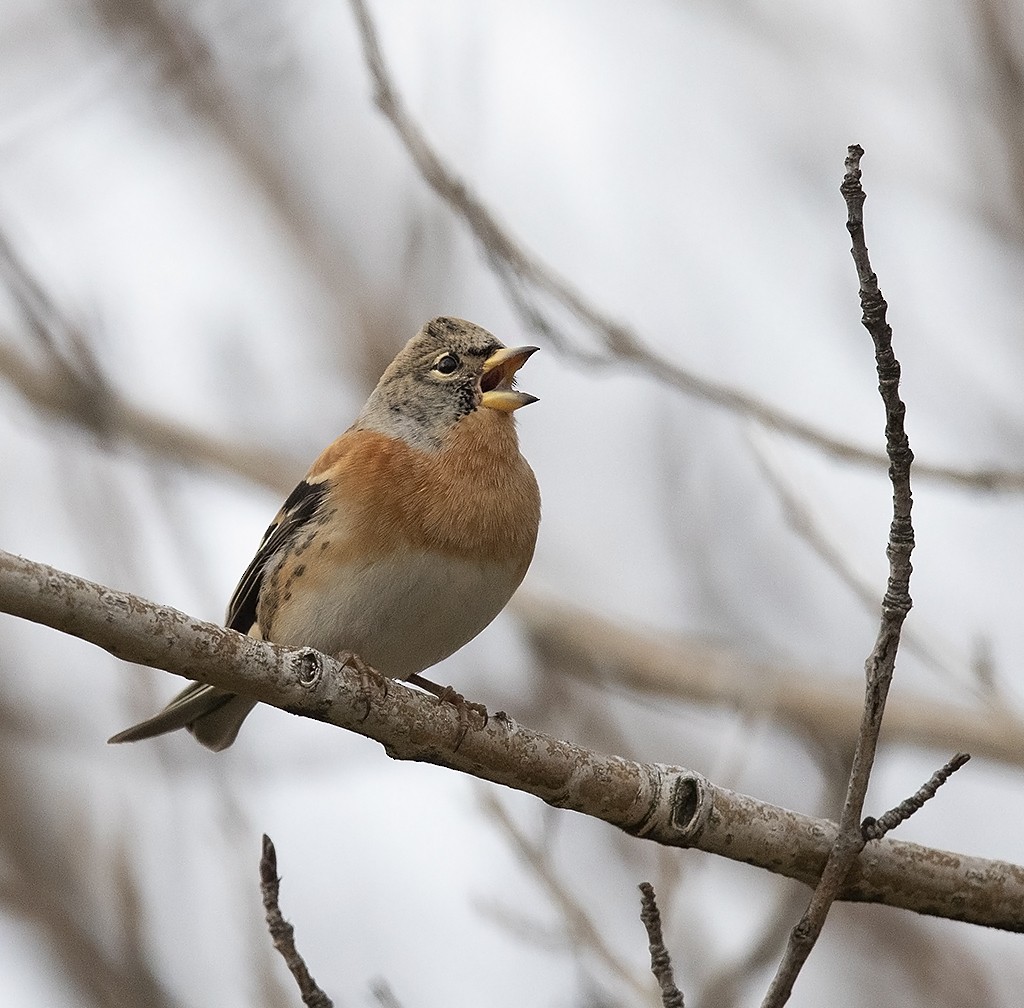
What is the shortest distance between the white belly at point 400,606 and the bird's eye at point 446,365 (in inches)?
44.5

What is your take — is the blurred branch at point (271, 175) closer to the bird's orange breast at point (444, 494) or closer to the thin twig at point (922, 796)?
the bird's orange breast at point (444, 494)

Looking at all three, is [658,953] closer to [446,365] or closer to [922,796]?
[922,796]

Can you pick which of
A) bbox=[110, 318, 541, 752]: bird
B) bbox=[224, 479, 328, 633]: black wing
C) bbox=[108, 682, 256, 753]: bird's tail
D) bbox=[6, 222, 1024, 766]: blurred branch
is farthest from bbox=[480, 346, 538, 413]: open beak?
bbox=[6, 222, 1024, 766]: blurred branch

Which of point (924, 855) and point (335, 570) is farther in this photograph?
point (335, 570)

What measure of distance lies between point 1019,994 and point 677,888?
8.17 feet

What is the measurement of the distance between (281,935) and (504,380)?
283 cm

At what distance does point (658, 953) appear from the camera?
296cm

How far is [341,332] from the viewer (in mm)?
8719

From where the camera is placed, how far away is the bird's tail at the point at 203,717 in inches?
196

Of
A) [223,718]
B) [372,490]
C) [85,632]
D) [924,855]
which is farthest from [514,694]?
[85,632]

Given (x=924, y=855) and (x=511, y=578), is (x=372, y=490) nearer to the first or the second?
(x=511, y=578)

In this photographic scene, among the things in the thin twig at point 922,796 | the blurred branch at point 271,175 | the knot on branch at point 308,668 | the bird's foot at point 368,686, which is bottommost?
the knot on branch at point 308,668

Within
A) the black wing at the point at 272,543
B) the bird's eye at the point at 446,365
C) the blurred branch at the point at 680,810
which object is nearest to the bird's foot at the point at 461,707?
the blurred branch at the point at 680,810

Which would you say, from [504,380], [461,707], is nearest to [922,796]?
[461,707]
